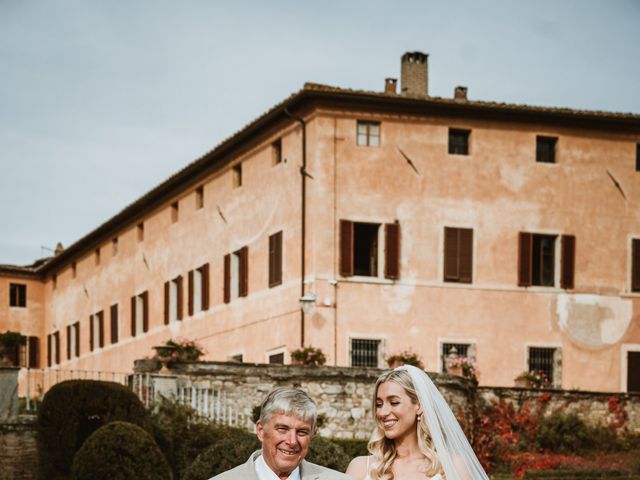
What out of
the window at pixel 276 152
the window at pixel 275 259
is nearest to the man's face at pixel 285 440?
the window at pixel 275 259

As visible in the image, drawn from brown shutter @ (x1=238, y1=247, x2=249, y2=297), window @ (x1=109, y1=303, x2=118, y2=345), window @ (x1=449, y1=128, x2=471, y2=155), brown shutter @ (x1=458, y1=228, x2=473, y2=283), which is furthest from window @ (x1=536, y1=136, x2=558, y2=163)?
window @ (x1=109, y1=303, x2=118, y2=345)

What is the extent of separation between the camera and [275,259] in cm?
2816

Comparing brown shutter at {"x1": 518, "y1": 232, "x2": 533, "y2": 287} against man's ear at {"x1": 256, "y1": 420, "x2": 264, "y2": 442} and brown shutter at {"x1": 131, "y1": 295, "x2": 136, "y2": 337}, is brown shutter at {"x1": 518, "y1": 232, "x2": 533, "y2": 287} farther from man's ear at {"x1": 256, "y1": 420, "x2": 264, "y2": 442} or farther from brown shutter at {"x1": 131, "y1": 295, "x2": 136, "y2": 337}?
man's ear at {"x1": 256, "y1": 420, "x2": 264, "y2": 442}

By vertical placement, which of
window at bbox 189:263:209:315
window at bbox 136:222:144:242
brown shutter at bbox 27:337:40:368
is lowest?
brown shutter at bbox 27:337:40:368

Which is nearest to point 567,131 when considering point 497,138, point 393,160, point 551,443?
point 497,138

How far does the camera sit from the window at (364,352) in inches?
1048

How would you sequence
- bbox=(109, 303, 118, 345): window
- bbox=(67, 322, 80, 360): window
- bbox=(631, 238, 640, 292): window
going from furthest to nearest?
bbox=(67, 322, 80, 360): window → bbox=(109, 303, 118, 345): window → bbox=(631, 238, 640, 292): window

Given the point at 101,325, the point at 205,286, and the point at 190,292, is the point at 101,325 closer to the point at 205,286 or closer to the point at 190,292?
the point at 190,292

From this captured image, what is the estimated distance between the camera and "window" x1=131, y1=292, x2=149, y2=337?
37.2 metres

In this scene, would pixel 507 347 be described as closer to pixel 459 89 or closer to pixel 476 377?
pixel 476 377

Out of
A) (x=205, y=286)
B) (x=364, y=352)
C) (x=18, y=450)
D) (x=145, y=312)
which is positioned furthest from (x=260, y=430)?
(x=145, y=312)

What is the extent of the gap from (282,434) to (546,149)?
77.8 ft

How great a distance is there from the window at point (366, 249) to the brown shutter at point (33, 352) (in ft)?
85.6

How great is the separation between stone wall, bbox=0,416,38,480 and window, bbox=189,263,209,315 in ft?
44.1
